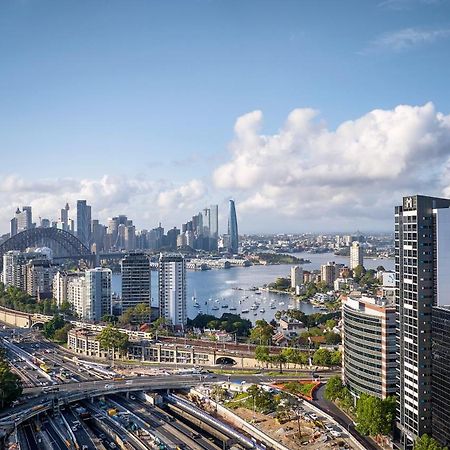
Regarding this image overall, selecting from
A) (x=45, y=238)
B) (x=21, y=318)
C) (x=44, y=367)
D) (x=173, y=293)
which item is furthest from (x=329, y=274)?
(x=44, y=367)

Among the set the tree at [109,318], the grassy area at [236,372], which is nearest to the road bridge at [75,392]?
the grassy area at [236,372]

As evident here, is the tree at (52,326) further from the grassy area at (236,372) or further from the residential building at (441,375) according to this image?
the residential building at (441,375)

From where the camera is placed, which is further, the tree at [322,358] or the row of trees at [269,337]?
the row of trees at [269,337]

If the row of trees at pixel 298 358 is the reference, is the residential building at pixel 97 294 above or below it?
above

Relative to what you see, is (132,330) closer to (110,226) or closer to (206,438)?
(206,438)

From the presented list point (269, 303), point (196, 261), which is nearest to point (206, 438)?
point (269, 303)

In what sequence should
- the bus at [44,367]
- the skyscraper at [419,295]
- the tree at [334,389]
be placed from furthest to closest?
the bus at [44,367]
the tree at [334,389]
the skyscraper at [419,295]

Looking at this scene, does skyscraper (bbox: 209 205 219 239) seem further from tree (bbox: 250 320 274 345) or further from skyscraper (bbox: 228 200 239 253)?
tree (bbox: 250 320 274 345)
